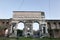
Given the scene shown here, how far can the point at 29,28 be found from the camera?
93.9 feet

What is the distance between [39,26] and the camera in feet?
94.9

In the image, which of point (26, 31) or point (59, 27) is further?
point (59, 27)

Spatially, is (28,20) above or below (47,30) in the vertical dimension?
above

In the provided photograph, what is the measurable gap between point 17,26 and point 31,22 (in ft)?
10.5

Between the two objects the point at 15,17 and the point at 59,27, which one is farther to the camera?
the point at 59,27

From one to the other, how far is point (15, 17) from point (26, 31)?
355cm

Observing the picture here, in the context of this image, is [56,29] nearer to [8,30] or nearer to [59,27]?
[59,27]

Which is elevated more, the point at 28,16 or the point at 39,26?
the point at 28,16

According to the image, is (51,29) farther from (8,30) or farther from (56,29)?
(8,30)

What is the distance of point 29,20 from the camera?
28109mm

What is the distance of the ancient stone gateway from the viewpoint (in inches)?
1070

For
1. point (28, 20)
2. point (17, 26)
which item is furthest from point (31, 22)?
point (17, 26)

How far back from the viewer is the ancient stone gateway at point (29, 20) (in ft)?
89.1

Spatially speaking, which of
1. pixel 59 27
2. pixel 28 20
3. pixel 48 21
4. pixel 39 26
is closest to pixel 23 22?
pixel 28 20
